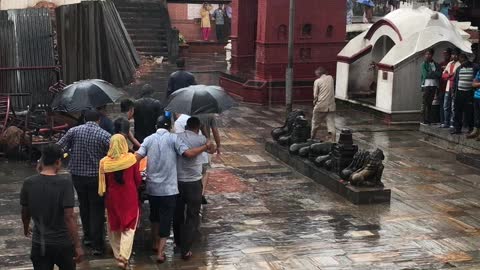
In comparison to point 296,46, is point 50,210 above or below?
below

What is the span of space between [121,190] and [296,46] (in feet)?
44.3

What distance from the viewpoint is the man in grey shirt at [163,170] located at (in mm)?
7859

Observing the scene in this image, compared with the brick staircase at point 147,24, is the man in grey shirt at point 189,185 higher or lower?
lower

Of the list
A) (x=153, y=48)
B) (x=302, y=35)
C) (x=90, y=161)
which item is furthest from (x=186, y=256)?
(x=153, y=48)

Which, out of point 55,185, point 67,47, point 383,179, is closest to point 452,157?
point 383,179

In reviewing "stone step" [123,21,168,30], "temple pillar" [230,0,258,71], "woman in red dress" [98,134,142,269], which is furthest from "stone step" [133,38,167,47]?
"woman in red dress" [98,134,142,269]

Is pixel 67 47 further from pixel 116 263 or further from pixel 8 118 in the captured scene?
pixel 116 263

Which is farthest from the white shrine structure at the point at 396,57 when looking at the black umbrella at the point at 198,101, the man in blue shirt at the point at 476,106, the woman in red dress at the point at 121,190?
the woman in red dress at the point at 121,190

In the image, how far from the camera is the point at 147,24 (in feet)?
105

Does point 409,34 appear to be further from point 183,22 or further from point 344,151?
point 183,22

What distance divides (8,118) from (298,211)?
233 inches

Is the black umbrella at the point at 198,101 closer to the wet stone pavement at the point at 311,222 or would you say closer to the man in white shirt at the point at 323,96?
the wet stone pavement at the point at 311,222

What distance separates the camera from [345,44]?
21.0 meters

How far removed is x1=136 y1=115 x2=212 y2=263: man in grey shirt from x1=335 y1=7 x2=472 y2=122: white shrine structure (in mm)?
9948
